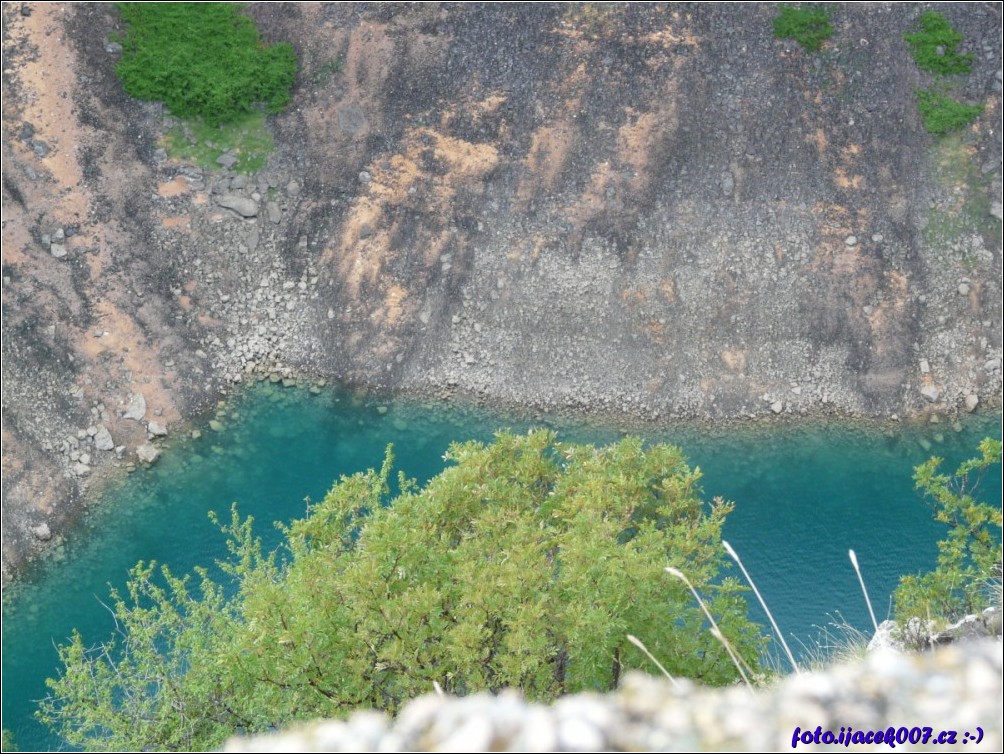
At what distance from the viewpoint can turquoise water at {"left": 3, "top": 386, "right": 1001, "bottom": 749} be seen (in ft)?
112

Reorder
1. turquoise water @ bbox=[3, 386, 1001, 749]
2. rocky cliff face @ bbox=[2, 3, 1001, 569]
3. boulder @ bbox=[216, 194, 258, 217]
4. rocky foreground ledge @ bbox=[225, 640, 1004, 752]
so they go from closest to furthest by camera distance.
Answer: rocky foreground ledge @ bbox=[225, 640, 1004, 752] → turquoise water @ bbox=[3, 386, 1001, 749] → rocky cliff face @ bbox=[2, 3, 1001, 569] → boulder @ bbox=[216, 194, 258, 217]

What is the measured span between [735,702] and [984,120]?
37028 millimetres

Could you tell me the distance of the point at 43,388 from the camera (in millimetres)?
37844

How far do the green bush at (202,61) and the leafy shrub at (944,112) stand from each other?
87.1 feet

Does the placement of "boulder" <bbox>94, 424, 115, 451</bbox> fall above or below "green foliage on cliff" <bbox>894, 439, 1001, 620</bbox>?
below

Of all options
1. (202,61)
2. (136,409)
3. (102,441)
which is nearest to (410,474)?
(136,409)

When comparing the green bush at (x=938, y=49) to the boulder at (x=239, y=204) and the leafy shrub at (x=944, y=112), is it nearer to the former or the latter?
the leafy shrub at (x=944, y=112)

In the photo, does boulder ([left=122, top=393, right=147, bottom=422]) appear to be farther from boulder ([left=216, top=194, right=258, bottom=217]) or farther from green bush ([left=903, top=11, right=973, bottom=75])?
green bush ([left=903, top=11, right=973, bottom=75])

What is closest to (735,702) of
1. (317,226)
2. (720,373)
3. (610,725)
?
(610,725)

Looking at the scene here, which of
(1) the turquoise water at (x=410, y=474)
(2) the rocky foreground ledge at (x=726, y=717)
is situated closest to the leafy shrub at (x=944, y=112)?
(1) the turquoise water at (x=410, y=474)

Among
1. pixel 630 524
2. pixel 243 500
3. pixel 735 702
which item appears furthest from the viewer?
pixel 243 500

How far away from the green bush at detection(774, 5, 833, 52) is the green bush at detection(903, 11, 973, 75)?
11.4 feet

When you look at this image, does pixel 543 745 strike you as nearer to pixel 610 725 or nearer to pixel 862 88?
pixel 610 725

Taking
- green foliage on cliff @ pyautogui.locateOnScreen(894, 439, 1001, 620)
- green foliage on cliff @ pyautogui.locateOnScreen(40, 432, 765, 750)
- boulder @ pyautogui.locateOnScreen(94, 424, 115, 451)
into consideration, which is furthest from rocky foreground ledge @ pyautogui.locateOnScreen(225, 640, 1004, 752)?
boulder @ pyautogui.locateOnScreen(94, 424, 115, 451)
